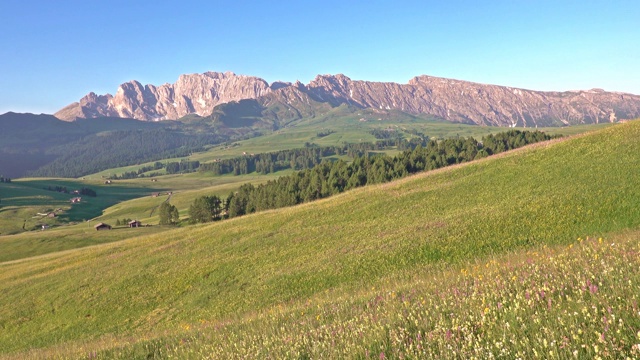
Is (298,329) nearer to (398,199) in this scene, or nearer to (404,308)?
(404,308)

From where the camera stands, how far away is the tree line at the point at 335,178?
111 meters

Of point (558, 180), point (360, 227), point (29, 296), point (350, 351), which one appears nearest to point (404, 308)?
point (350, 351)

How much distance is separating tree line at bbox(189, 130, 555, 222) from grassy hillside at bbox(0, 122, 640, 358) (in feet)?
176

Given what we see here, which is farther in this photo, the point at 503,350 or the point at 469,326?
the point at 469,326

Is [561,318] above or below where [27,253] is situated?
above

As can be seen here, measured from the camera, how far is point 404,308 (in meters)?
10.2

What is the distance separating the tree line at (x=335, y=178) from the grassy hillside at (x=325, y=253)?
53.7 m

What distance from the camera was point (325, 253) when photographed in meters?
35.1

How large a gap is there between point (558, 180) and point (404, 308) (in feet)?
122

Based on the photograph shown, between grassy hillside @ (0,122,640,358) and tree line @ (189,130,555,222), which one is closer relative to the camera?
grassy hillside @ (0,122,640,358)

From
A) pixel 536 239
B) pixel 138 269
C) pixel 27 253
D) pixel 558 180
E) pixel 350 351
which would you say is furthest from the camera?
pixel 27 253

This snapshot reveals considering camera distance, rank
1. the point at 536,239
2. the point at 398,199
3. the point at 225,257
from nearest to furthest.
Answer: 1. the point at 536,239
2. the point at 225,257
3. the point at 398,199

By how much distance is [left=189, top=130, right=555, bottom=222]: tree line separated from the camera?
11131cm

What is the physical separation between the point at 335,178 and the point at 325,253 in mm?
79145
